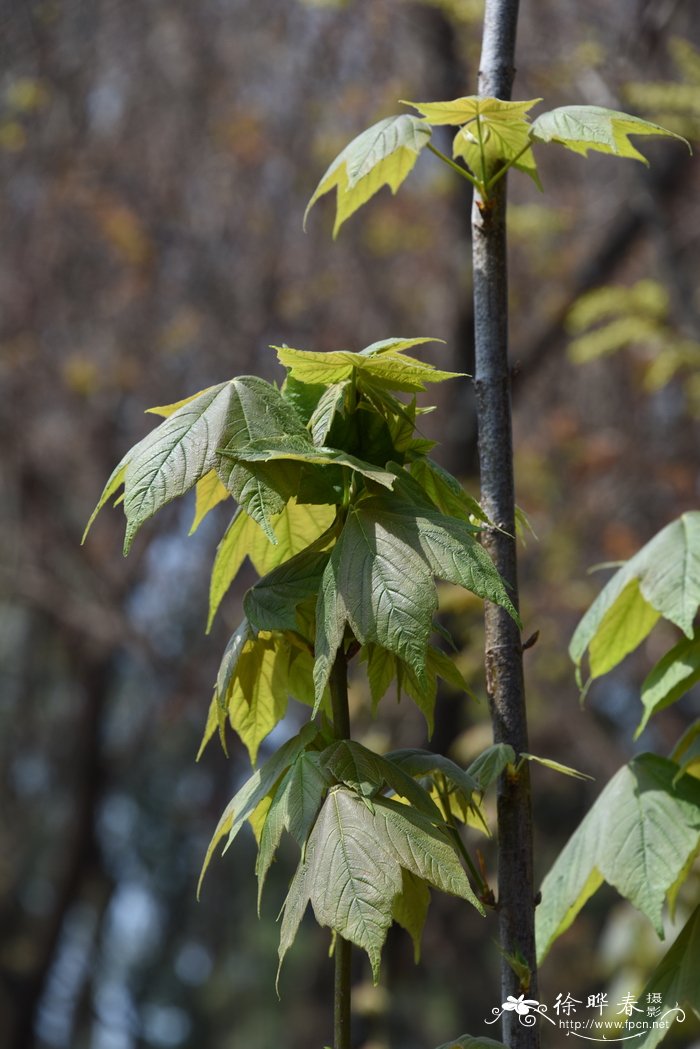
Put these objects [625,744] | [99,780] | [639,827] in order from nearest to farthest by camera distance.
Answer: [639,827], [625,744], [99,780]

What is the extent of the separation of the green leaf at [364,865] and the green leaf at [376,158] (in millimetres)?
657

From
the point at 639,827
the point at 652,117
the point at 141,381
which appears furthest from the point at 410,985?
the point at 639,827

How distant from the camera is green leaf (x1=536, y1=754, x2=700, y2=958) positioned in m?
1.28

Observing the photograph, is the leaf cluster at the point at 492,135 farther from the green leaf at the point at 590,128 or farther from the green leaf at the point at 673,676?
the green leaf at the point at 673,676

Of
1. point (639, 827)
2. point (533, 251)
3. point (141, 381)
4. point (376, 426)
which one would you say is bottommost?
point (639, 827)

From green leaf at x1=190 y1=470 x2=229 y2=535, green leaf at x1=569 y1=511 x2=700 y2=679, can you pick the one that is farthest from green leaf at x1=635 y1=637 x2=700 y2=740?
green leaf at x1=190 y1=470 x2=229 y2=535

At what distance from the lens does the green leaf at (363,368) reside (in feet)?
3.56

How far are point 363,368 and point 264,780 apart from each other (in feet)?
1.35

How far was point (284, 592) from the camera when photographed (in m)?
1.08

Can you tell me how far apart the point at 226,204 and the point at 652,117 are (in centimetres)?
451

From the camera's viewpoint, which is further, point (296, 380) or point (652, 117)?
point (652, 117)

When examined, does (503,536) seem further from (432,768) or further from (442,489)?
(432,768)

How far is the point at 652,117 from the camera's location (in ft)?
13.7

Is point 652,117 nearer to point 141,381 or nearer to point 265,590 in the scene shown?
point 265,590
